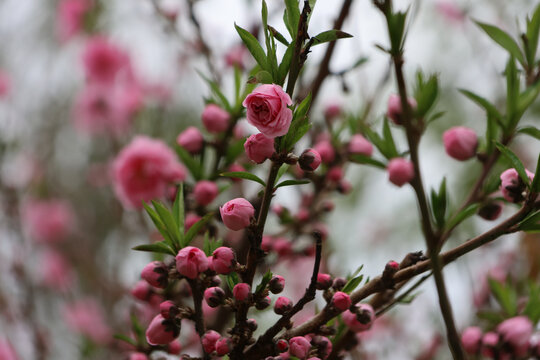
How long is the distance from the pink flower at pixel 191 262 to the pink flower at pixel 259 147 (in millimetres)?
129

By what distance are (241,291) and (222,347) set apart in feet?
0.19

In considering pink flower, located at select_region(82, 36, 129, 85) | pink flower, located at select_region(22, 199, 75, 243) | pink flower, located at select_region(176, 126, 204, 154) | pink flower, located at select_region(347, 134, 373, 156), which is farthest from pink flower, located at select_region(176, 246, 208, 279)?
pink flower, located at select_region(22, 199, 75, 243)

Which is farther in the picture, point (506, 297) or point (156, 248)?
point (506, 297)

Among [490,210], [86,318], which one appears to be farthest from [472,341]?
[86,318]

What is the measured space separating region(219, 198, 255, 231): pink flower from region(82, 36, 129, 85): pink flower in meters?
1.94

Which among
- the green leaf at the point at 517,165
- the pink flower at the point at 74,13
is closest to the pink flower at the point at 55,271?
the pink flower at the point at 74,13

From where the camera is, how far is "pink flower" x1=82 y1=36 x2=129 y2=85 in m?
2.21

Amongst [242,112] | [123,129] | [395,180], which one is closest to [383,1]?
[395,180]

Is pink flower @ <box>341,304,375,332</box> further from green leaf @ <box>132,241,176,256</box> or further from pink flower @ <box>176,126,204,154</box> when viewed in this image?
pink flower @ <box>176,126,204,154</box>

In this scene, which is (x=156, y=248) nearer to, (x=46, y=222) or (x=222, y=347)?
(x=222, y=347)

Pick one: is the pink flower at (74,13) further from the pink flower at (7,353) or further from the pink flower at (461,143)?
the pink flower at (461,143)

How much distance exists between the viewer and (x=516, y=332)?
2.28 ft

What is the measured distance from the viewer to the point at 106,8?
9.64 feet

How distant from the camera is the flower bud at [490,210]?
666 millimetres
